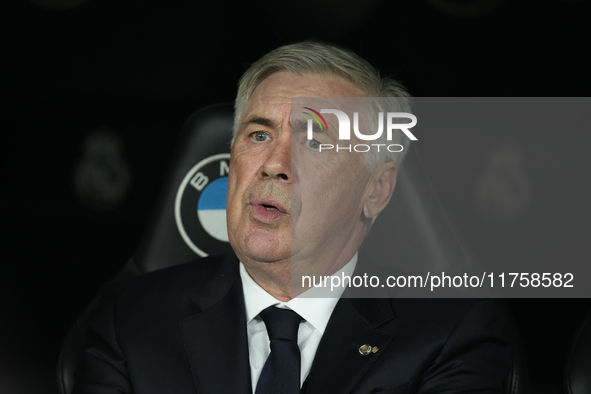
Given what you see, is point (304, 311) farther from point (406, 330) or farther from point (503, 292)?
point (503, 292)

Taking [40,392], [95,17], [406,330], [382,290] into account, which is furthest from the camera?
[95,17]

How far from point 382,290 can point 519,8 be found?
1041 mm

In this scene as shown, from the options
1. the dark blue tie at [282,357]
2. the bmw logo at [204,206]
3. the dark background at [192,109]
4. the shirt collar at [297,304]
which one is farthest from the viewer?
the dark background at [192,109]

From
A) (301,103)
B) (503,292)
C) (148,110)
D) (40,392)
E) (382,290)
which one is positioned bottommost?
(40,392)

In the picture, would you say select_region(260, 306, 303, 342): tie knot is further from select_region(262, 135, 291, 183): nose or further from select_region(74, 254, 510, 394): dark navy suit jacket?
select_region(262, 135, 291, 183): nose

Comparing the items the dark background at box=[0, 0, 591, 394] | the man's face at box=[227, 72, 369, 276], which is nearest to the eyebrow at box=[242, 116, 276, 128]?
the man's face at box=[227, 72, 369, 276]

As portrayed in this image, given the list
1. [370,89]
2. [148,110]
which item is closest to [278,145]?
[370,89]

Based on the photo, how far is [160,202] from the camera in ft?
5.81

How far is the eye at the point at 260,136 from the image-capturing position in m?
1.52

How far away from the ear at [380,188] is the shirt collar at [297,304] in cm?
22

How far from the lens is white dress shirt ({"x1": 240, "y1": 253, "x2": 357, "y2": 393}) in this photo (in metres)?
1.43

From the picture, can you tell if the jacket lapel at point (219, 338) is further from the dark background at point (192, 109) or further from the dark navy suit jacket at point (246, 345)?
the dark background at point (192, 109)

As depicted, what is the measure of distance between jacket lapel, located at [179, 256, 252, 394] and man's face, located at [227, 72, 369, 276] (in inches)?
4.4

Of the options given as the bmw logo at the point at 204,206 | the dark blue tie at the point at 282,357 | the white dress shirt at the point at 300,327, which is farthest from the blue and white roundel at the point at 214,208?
the dark blue tie at the point at 282,357
